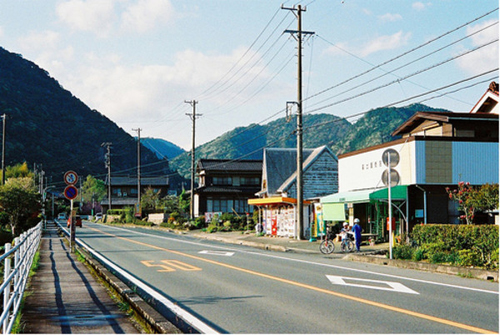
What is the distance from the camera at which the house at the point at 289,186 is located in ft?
117

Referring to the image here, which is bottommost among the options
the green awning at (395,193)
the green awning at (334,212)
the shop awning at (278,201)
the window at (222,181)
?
the green awning at (334,212)

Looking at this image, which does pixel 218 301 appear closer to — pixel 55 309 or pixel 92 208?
pixel 55 309

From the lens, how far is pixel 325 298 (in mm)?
10172

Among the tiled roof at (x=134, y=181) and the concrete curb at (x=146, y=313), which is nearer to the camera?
the concrete curb at (x=146, y=313)

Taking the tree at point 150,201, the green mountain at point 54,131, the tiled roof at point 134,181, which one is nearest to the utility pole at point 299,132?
the tree at point 150,201

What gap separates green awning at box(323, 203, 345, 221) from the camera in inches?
1098

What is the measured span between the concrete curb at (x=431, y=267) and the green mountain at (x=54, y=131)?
368ft

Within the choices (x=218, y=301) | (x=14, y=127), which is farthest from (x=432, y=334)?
(x=14, y=127)

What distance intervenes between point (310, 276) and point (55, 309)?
22.5 feet

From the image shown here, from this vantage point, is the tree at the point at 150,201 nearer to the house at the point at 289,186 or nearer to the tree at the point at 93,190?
the tree at the point at 93,190

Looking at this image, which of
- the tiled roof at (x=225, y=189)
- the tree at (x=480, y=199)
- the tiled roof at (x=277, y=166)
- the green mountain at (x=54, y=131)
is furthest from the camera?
the green mountain at (x=54, y=131)

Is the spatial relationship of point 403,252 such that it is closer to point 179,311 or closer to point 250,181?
point 179,311

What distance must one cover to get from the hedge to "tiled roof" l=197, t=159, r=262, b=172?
51042 millimetres

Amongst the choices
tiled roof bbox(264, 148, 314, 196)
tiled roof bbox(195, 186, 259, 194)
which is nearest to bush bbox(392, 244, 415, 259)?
tiled roof bbox(264, 148, 314, 196)
